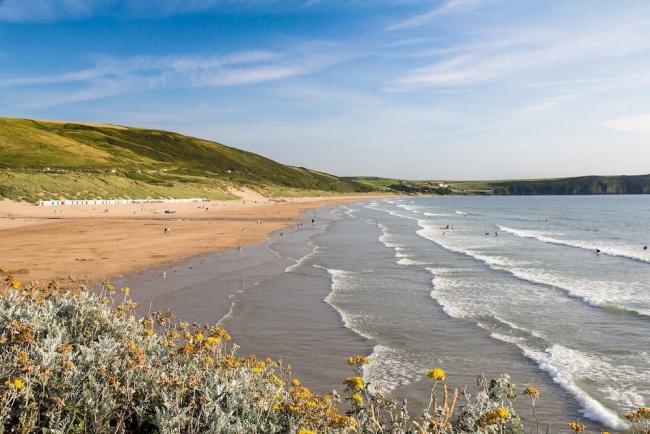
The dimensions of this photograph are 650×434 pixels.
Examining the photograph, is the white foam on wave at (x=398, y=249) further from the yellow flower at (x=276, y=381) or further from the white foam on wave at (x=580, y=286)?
the yellow flower at (x=276, y=381)

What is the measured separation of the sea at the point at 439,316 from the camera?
9539 mm

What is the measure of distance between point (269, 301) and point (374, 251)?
15.6m

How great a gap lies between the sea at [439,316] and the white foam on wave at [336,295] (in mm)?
49

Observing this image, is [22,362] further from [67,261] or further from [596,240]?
[596,240]

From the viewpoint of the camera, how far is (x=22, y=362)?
15.6 feet

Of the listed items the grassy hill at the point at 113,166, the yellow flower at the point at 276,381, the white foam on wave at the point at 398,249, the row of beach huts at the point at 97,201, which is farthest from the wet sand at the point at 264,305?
the grassy hill at the point at 113,166

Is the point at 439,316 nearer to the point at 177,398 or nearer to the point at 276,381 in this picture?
the point at 276,381

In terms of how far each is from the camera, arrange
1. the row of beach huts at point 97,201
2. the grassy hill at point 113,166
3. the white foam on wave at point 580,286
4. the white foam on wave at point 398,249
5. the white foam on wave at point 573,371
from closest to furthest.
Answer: the white foam on wave at point 573,371, the white foam on wave at point 580,286, the white foam on wave at point 398,249, the row of beach huts at point 97,201, the grassy hill at point 113,166

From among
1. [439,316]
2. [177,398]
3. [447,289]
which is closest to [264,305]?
[439,316]

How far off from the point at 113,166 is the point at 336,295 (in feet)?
329

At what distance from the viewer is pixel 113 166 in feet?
349

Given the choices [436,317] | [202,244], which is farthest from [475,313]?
[202,244]

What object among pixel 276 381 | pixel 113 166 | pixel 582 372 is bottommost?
pixel 582 372

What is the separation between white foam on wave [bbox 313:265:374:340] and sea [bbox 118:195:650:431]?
0.05 metres
